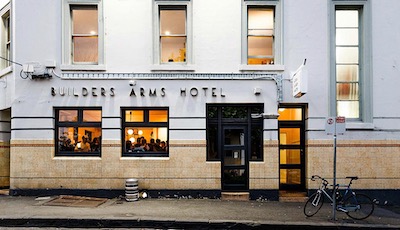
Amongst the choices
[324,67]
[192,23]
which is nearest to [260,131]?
[324,67]

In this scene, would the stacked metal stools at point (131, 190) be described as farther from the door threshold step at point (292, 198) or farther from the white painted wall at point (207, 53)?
the door threshold step at point (292, 198)

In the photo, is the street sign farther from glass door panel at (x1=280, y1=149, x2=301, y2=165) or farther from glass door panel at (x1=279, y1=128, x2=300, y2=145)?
glass door panel at (x1=280, y1=149, x2=301, y2=165)

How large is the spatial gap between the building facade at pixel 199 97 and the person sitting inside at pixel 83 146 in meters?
0.03

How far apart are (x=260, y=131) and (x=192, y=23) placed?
4.21 meters

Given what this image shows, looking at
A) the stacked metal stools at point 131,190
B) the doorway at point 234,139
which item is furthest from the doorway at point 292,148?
the stacked metal stools at point 131,190

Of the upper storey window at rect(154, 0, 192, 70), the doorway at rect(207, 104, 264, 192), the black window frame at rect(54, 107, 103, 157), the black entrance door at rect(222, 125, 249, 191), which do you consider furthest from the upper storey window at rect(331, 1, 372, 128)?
the black window frame at rect(54, 107, 103, 157)

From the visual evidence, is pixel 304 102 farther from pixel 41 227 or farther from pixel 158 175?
pixel 41 227

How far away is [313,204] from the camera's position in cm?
991

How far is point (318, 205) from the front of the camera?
9992 mm

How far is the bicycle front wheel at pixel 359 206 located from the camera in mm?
9586

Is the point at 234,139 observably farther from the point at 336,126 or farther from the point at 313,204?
the point at 336,126

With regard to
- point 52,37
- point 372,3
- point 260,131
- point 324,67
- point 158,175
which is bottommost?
point 158,175

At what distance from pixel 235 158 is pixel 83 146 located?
5.10 m

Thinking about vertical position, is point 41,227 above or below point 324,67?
below
